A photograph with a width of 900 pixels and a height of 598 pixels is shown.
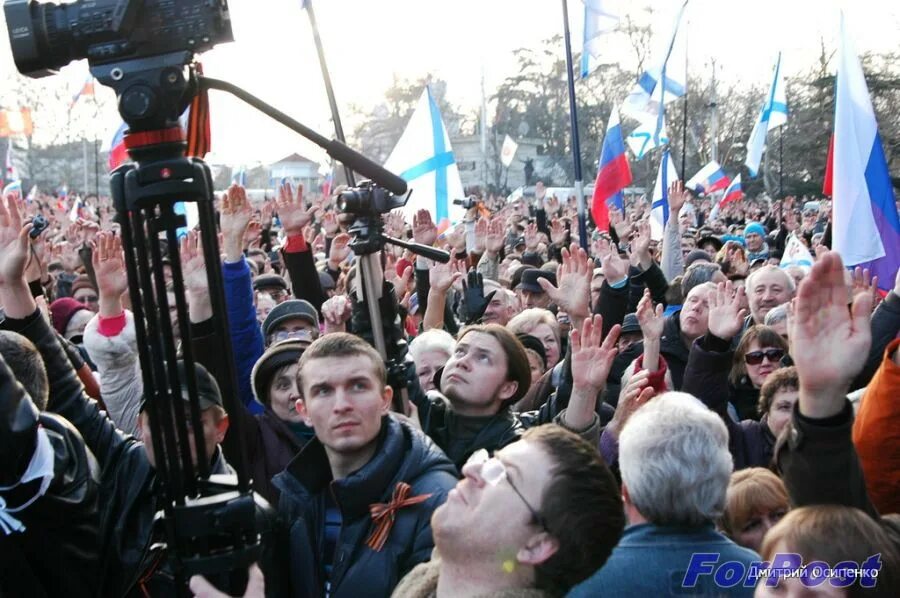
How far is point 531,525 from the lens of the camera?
2230mm

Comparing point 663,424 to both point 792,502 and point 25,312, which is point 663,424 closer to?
point 792,502

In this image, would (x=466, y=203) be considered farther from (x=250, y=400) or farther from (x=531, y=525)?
(x=531, y=525)

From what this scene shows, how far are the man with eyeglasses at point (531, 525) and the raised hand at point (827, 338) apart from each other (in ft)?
1.65

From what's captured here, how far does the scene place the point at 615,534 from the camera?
2260 millimetres

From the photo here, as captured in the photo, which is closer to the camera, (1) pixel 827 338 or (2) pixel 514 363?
(1) pixel 827 338

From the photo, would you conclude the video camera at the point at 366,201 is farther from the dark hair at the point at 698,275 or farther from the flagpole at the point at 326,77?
the dark hair at the point at 698,275

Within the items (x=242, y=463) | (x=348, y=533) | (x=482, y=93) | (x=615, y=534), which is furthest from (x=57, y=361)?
(x=482, y=93)

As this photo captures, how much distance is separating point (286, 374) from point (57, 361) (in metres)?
1.08

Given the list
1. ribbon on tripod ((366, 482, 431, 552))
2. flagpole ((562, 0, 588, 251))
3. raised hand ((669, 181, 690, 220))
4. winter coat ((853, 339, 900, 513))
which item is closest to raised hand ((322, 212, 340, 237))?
flagpole ((562, 0, 588, 251))

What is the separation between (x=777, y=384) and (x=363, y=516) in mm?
1922

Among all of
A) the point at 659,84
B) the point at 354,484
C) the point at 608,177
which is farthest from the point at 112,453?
the point at 659,84

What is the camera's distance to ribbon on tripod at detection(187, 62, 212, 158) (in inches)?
80.4

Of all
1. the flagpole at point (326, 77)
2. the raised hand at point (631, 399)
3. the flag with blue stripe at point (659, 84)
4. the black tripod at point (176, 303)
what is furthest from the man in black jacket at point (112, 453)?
the flag with blue stripe at point (659, 84)

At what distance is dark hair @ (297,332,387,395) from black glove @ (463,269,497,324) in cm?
324
